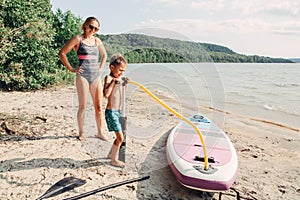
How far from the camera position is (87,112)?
420 cm

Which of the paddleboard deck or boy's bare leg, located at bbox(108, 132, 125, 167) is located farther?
boy's bare leg, located at bbox(108, 132, 125, 167)

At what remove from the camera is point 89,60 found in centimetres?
333

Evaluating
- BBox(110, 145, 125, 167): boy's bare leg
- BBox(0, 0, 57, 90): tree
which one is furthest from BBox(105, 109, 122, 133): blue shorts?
BBox(0, 0, 57, 90): tree

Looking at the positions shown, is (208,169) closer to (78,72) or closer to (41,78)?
(78,72)

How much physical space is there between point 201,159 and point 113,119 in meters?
1.22

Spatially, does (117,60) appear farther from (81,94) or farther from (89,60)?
(81,94)

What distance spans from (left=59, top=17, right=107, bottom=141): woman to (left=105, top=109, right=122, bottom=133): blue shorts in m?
0.66

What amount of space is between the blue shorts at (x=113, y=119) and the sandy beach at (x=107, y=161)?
2.09 feet

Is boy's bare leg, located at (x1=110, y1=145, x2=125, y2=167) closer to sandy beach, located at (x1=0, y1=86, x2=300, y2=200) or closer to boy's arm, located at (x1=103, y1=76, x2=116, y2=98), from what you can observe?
sandy beach, located at (x1=0, y1=86, x2=300, y2=200)

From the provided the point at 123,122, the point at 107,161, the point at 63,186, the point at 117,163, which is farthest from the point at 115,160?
the point at 63,186

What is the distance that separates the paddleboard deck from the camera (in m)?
2.63

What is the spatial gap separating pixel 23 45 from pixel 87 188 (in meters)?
6.92

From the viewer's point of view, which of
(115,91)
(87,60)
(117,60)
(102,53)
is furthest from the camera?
(102,53)

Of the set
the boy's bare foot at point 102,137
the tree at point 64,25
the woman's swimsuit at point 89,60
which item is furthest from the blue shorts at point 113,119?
the tree at point 64,25
